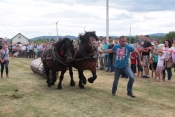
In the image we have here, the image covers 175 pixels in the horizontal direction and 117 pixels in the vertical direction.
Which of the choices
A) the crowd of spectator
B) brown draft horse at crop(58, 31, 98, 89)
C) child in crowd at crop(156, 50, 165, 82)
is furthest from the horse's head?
Answer: child in crowd at crop(156, 50, 165, 82)

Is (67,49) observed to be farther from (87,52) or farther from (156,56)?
(156,56)

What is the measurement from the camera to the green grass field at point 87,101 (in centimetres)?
624

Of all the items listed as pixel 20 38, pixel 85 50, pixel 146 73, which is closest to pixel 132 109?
pixel 85 50

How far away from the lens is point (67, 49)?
850 cm

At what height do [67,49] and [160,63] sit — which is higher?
[67,49]

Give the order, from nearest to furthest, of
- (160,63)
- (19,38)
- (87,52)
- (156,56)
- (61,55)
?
(87,52) → (61,55) → (160,63) → (156,56) → (19,38)

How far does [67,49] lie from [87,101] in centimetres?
207

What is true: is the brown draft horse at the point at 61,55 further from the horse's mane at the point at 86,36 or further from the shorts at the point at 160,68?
the shorts at the point at 160,68

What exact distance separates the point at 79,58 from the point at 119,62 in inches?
66.2

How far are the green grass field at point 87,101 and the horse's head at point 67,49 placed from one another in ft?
4.05

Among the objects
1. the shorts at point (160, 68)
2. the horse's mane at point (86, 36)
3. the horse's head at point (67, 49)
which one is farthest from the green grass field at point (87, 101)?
the horse's mane at point (86, 36)

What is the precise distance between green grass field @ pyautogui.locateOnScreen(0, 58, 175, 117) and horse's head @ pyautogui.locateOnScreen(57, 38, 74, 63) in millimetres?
1233

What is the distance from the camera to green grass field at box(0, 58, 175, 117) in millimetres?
6242

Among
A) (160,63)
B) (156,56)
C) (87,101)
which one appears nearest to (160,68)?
(160,63)
